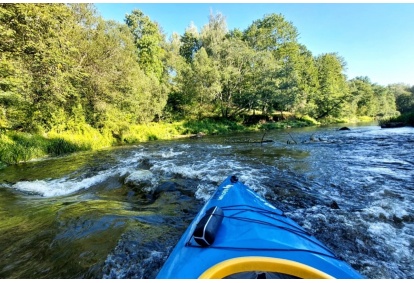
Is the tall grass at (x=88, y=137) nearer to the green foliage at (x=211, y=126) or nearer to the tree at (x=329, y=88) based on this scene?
the green foliage at (x=211, y=126)

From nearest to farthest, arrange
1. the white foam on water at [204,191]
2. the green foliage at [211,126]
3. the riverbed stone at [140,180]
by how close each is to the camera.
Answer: the white foam on water at [204,191], the riverbed stone at [140,180], the green foliage at [211,126]

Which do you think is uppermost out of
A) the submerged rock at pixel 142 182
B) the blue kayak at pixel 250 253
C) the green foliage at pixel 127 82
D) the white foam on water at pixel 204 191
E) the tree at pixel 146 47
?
the tree at pixel 146 47

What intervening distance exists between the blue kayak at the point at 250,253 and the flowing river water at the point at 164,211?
96cm

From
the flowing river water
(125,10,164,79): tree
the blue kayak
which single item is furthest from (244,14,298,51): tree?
the blue kayak

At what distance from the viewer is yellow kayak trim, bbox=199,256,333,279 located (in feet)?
4.76

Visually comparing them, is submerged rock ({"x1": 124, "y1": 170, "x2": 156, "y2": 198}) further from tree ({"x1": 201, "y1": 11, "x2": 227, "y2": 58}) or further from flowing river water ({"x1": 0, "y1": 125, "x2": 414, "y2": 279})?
tree ({"x1": 201, "y1": 11, "x2": 227, "y2": 58})

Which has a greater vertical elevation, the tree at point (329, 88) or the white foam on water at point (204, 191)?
the tree at point (329, 88)

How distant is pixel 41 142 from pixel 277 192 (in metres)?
12.3

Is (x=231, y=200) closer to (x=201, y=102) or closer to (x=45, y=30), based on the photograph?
(x=45, y=30)

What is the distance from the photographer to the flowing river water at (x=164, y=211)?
256 cm

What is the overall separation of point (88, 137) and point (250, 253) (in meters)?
15.2

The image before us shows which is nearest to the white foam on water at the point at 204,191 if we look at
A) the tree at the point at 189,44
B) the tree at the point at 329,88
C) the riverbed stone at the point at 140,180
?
the riverbed stone at the point at 140,180

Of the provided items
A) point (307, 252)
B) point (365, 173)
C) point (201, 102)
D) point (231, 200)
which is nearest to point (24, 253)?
point (231, 200)

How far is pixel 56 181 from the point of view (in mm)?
6602
